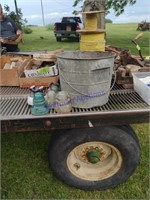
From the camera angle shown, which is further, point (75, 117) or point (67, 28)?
point (67, 28)

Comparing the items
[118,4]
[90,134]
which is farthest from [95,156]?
[118,4]

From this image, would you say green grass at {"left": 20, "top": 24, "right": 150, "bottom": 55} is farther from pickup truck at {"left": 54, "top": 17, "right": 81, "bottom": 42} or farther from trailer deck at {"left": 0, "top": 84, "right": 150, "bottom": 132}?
trailer deck at {"left": 0, "top": 84, "right": 150, "bottom": 132}

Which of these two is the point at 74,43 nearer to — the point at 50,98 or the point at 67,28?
the point at 67,28

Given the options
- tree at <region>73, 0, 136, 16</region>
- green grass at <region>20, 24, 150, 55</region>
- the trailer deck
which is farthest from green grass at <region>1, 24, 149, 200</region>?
tree at <region>73, 0, 136, 16</region>

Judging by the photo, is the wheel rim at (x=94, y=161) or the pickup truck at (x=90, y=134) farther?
the wheel rim at (x=94, y=161)

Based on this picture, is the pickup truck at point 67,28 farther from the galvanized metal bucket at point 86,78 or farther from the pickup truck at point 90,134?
the galvanized metal bucket at point 86,78

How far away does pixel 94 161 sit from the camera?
2.47 meters

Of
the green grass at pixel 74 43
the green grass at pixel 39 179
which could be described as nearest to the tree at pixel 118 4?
the green grass at pixel 74 43

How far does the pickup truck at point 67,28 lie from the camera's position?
46.2ft

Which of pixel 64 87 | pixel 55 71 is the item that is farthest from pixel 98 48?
pixel 64 87

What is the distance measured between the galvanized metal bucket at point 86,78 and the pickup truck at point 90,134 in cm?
9

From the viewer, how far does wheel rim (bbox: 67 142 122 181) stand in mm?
2424

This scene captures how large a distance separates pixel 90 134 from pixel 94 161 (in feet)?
1.37

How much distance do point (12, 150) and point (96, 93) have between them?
1542 mm
